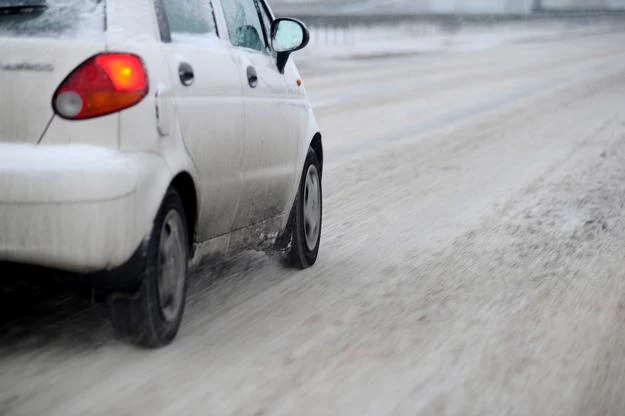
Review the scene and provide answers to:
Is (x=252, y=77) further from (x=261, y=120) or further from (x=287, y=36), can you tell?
(x=287, y=36)

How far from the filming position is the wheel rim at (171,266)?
522 cm

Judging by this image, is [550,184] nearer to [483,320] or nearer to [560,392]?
[483,320]

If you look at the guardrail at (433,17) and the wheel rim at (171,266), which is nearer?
the wheel rim at (171,266)

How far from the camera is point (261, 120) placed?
6.35m

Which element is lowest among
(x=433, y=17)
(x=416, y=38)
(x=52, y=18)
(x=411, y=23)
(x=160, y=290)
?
(x=411, y=23)

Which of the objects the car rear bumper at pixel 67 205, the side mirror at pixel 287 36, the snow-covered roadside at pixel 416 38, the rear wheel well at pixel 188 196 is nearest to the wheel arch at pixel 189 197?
the rear wheel well at pixel 188 196

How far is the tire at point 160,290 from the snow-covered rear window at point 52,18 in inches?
27.3

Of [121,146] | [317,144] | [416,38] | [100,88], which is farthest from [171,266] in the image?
[416,38]

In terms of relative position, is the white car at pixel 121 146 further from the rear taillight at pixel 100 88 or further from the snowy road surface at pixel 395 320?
the snowy road surface at pixel 395 320

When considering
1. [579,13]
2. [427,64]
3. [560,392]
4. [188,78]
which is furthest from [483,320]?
[579,13]

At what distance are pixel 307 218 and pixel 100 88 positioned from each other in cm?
265

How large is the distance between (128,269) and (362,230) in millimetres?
4138

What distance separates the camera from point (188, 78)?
538 centimetres

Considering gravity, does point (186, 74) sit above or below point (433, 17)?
above
